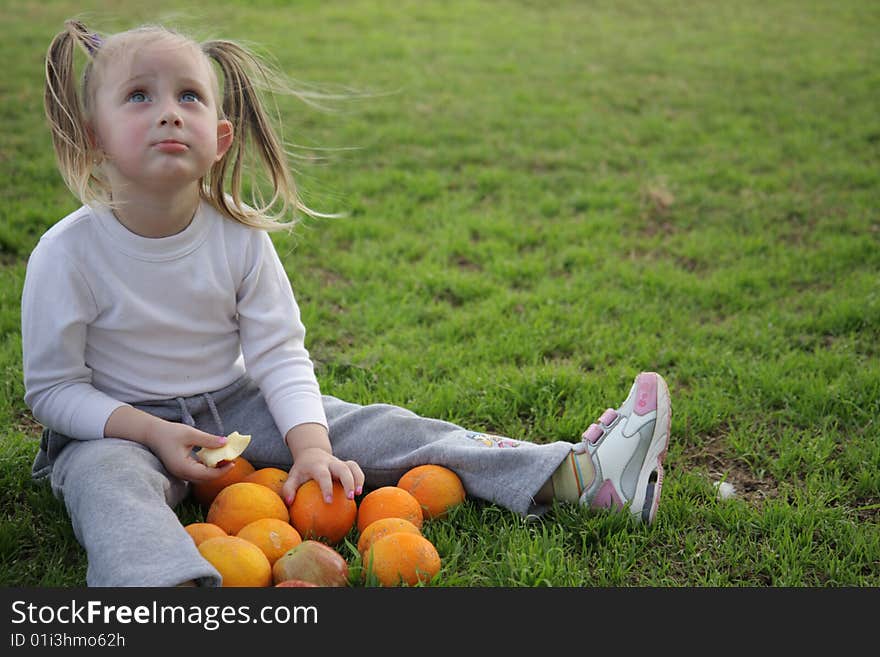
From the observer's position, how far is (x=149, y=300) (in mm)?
2865

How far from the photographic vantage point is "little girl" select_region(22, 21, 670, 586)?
2.69m

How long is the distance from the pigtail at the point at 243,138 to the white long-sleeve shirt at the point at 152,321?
6 centimetres

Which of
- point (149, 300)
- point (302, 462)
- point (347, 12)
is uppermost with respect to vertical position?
point (347, 12)

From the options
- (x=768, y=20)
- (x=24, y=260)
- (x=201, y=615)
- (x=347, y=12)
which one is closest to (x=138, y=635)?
(x=201, y=615)

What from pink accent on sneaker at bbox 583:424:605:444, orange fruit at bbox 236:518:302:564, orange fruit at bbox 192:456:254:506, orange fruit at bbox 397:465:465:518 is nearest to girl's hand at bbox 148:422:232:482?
orange fruit at bbox 192:456:254:506

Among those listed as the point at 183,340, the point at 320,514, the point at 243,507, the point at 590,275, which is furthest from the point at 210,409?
the point at 590,275

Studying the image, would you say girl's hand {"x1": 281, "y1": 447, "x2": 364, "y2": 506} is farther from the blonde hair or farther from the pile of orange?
the blonde hair

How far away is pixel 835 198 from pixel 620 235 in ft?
5.29

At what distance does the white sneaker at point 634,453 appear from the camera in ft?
9.34

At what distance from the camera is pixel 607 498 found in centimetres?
285

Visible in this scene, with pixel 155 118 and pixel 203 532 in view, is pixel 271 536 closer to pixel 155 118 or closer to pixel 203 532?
pixel 203 532

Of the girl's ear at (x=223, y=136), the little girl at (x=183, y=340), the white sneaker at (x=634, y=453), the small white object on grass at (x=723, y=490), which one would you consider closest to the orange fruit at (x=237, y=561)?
the little girl at (x=183, y=340)

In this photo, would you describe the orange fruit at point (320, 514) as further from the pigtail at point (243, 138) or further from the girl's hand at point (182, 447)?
the pigtail at point (243, 138)

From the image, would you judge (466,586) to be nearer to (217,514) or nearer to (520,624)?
(520,624)
